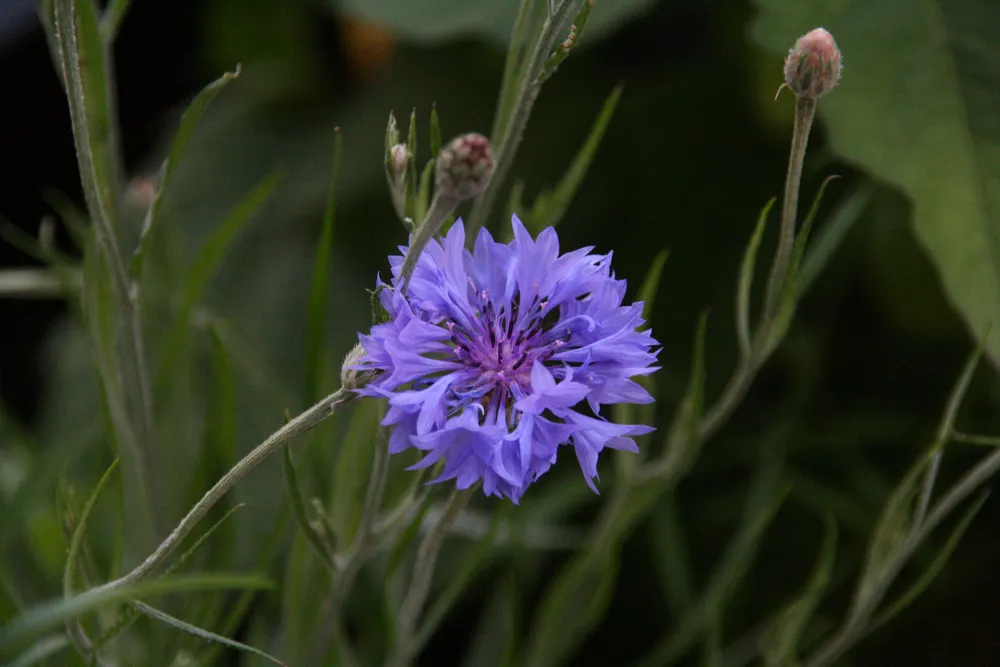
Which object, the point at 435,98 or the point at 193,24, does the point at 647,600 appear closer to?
the point at 435,98

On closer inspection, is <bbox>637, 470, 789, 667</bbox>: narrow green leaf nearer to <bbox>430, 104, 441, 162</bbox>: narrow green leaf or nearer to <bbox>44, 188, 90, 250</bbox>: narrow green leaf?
<bbox>430, 104, 441, 162</bbox>: narrow green leaf

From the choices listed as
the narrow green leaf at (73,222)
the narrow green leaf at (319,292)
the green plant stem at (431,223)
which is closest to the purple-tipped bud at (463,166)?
the green plant stem at (431,223)

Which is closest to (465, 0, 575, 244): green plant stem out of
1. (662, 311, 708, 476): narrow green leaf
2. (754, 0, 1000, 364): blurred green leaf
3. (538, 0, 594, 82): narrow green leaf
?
(538, 0, 594, 82): narrow green leaf

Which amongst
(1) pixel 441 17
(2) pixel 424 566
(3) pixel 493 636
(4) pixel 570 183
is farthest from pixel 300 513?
(1) pixel 441 17

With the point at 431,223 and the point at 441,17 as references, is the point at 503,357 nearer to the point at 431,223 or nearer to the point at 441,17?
the point at 431,223

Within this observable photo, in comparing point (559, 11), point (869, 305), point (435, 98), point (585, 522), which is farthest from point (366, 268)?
point (559, 11)
